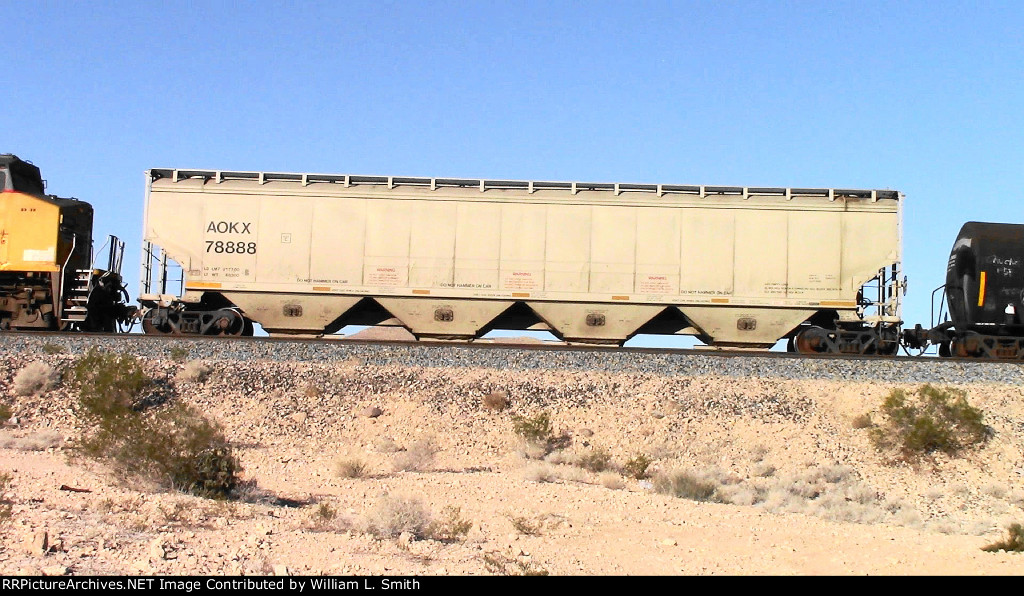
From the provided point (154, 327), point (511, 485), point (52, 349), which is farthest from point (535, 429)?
point (154, 327)

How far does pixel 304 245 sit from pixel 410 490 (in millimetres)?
8839

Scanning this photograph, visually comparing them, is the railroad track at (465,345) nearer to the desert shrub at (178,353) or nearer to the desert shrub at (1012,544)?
the desert shrub at (178,353)

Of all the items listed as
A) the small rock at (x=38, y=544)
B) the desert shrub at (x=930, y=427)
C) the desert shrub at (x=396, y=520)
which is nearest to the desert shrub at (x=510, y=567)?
the desert shrub at (x=396, y=520)

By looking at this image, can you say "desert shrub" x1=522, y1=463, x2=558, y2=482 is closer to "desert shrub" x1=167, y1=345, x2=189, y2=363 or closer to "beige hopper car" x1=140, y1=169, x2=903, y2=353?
"beige hopper car" x1=140, y1=169, x2=903, y2=353

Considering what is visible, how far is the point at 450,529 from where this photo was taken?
349 inches

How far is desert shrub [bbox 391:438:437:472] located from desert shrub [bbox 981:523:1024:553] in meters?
7.43

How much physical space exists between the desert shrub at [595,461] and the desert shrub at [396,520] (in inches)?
169

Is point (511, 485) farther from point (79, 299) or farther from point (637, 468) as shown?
point (79, 299)

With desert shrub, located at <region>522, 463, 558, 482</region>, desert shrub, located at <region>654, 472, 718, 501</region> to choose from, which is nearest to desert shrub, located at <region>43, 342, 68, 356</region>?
desert shrub, located at <region>522, 463, 558, 482</region>

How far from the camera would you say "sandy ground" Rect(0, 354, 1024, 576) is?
763 cm

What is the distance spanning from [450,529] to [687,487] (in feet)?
14.0

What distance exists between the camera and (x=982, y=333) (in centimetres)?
1780

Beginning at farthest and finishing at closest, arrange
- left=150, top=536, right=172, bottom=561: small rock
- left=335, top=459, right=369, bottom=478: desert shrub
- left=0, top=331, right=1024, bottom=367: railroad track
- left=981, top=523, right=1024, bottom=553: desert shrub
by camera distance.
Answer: left=0, top=331, right=1024, bottom=367: railroad track → left=335, top=459, right=369, bottom=478: desert shrub → left=981, top=523, right=1024, bottom=553: desert shrub → left=150, top=536, right=172, bottom=561: small rock

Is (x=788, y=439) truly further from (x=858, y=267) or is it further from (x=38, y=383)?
(x=38, y=383)
